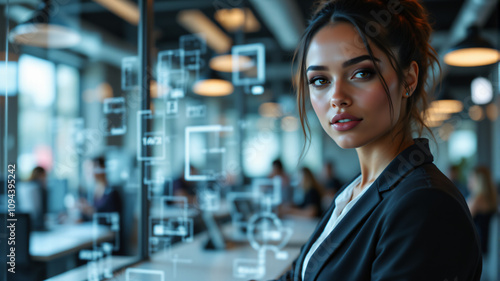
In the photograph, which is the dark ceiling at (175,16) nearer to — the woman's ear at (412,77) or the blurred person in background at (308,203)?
the blurred person in background at (308,203)

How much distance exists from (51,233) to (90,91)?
4.73 m

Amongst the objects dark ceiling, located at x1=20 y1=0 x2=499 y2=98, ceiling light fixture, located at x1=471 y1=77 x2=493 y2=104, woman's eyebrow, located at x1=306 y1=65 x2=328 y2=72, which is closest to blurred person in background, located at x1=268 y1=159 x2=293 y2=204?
dark ceiling, located at x1=20 y1=0 x2=499 y2=98

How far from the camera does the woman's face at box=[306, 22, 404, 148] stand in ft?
3.05

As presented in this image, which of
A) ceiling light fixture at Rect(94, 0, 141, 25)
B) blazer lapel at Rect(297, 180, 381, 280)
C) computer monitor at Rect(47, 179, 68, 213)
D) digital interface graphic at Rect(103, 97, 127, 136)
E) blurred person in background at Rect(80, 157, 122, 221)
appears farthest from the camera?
ceiling light fixture at Rect(94, 0, 141, 25)

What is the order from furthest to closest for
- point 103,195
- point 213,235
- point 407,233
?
point 103,195 → point 213,235 → point 407,233

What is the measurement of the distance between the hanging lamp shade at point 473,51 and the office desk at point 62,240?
2888 mm

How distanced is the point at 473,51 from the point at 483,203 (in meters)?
1.79

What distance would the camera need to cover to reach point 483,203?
13.1 ft

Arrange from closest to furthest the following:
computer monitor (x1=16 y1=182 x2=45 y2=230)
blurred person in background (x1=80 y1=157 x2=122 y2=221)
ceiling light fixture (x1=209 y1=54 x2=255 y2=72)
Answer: blurred person in background (x1=80 y1=157 x2=122 y2=221)
ceiling light fixture (x1=209 y1=54 x2=255 y2=72)
computer monitor (x1=16 y1=182 x2=45 y2=230)

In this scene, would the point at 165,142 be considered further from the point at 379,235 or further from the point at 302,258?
the point at 379,235

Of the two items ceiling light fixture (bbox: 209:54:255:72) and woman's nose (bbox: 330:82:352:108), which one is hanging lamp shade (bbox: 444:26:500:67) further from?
woman's nose (bbox: 330:82:352:108)

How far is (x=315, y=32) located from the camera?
42.1 inches

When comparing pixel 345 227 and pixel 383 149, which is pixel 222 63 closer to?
pixel 383 149

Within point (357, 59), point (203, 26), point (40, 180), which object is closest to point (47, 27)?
point (40, 180)
